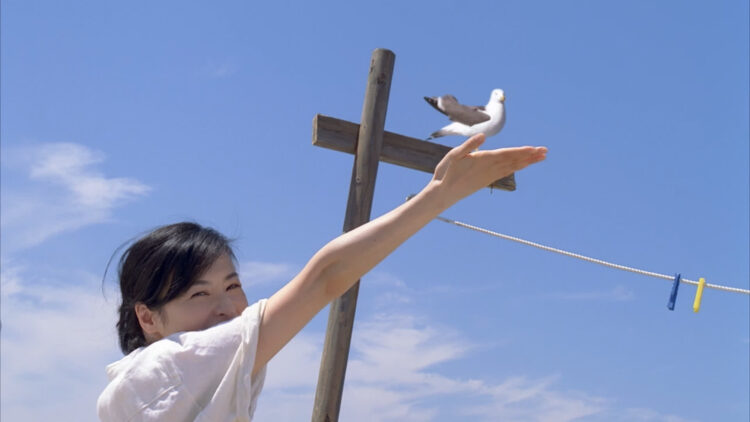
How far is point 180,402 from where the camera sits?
4.34ft

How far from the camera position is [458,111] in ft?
16.4

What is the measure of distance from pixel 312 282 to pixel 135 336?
1.74 feet

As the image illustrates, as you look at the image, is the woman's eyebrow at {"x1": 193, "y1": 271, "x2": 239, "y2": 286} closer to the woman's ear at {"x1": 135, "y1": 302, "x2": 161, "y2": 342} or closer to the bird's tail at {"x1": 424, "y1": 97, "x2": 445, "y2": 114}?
the woman's ear at {"x1": 135, "y1": 302, "x2": 161, "y2": 342}

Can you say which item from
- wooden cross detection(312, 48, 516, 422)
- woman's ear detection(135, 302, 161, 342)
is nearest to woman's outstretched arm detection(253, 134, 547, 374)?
woman's ear detection(135, 302, 161, 342)

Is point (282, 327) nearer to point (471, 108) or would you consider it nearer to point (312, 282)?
point (312, 282)

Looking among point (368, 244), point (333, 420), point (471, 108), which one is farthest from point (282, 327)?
point (471, 108)

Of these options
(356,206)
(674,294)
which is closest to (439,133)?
(356,206)

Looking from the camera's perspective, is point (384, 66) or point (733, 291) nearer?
point (733, 291)

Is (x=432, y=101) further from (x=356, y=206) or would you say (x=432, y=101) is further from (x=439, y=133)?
(x=356, y=206)

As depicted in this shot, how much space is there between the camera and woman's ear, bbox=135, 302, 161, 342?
1.57 metres

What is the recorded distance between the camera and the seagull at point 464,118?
16.4ft

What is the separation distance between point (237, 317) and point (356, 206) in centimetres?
305

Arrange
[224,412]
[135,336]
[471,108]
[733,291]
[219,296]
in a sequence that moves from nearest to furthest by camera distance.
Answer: [224,412] < [219,296] < [135,336] < [733,291] < [471,108]

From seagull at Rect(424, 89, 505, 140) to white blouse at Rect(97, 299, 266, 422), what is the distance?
3.77 metres
